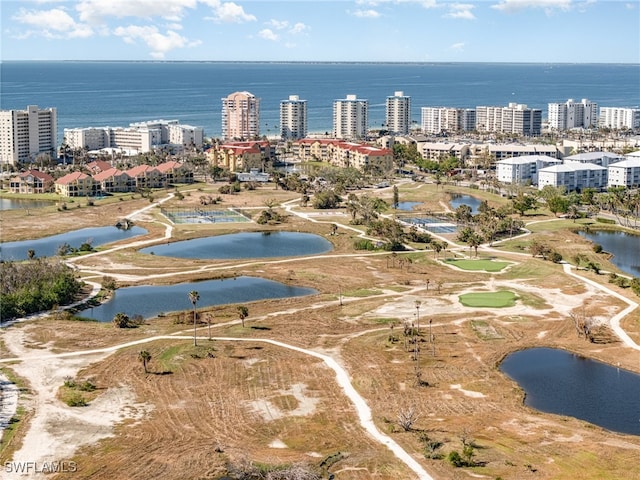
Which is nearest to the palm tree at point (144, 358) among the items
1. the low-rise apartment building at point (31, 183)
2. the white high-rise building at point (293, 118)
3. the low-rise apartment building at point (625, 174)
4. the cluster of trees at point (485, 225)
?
the cluster of trees at point (485, 225)

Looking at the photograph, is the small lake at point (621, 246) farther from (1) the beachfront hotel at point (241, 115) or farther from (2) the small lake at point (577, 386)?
(1) the beachfront hotel at point (241, 115)

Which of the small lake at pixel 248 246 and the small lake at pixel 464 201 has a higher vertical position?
the small lake at pixel 464 201

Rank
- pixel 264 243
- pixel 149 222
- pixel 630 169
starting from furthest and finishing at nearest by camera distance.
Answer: pixel 630 169 < pixel 149 222 < pixel 264 243

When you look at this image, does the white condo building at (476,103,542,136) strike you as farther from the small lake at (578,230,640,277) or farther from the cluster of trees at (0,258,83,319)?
the cluster of trees at (0,258,83,319)

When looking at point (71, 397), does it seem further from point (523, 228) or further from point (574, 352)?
point (523, 228)

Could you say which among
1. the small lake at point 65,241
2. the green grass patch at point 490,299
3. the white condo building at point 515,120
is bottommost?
the green grass patch at point 490,299

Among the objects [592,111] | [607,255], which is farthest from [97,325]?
[592,111]
